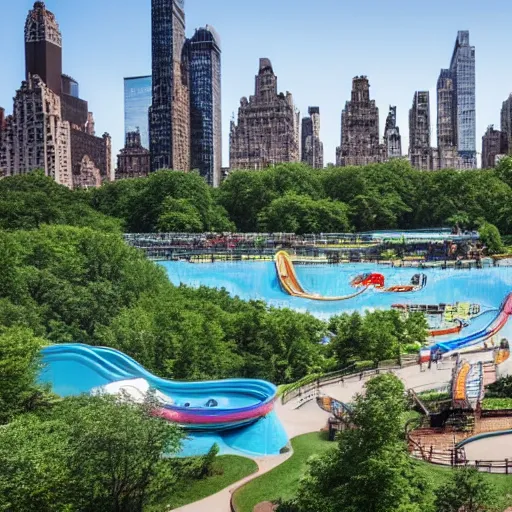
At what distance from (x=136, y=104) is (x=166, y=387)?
98.1 meters

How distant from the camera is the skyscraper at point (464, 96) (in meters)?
102

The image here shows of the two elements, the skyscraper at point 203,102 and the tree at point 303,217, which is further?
the skyscraper at point 203,102

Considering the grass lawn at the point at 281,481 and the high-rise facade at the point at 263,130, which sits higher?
the high-rise facade at the point at 263,130

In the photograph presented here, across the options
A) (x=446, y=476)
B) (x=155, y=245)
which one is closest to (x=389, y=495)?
(x=446, y=476)

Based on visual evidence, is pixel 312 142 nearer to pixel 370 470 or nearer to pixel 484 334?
pixel 484 334

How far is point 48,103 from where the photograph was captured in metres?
76.8

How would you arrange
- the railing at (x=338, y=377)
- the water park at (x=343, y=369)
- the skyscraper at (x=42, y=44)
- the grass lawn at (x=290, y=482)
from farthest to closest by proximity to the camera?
the skyscraper at (x=42, y=44)
the railing at (x=338, y=377)
the water park at (x=343, y=369)
the grass lawn at (x=290, y=482)

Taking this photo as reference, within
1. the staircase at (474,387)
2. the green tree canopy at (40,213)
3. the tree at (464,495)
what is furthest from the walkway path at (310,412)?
the green tree canopy at (40,213)

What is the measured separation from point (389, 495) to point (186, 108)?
7443cm

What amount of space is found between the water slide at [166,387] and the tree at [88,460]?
9.78 ft

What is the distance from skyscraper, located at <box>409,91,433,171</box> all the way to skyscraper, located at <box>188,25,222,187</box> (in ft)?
79.3

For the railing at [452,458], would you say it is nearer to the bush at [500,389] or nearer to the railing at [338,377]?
the railing at [338,377]

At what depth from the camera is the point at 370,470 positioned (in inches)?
366

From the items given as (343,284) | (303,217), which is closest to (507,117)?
Answer: (303,217)
